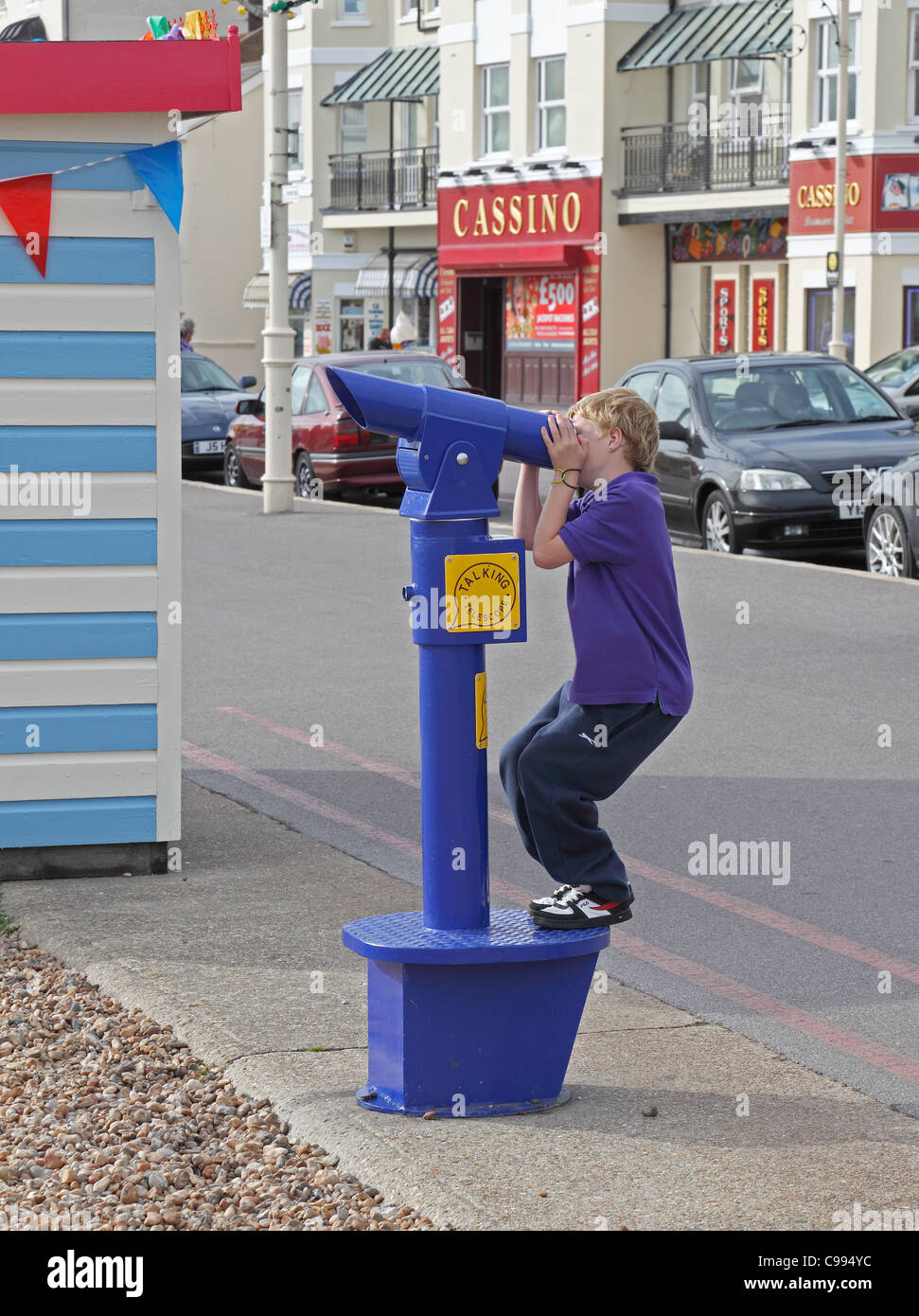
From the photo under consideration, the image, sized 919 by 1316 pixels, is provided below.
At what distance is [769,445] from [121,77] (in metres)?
9.78

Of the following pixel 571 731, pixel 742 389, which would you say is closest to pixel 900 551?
pixel 742 389

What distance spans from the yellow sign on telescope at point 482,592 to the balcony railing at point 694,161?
3459 cm

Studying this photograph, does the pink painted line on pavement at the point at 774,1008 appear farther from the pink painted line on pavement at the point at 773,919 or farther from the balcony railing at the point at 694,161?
the balcony railing at the point at 694,161

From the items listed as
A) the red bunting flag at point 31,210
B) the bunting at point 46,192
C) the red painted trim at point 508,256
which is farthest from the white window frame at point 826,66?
the red bunting flag at point 31,210

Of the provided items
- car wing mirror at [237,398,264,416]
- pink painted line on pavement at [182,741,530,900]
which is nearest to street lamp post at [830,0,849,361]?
car wing mirror at [237,398,264,416]

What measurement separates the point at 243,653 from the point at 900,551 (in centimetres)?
484

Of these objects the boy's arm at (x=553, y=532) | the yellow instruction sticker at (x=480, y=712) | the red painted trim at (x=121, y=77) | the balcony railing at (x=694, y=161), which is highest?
the balcony railing at (x=694, y=161)

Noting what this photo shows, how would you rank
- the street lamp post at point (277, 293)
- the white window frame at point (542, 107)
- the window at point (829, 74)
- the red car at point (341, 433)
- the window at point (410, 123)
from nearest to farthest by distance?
the street lamp post at point (277, 293) → the red car at point (341, 433) → the window at point (829, 74) → the white window frame at point (542, 107) → the window at point (410, 123)

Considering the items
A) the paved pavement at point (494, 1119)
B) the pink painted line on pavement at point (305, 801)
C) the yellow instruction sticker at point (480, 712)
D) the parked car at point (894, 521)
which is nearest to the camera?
the paved pavement at point (494, 1119)

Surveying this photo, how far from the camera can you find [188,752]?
9.19 metres

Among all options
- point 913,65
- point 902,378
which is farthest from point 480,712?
point 913,65

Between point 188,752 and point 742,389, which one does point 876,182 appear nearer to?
point 742,389

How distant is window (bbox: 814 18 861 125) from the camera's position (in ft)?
114

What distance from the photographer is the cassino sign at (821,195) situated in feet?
115
